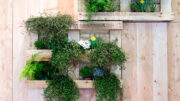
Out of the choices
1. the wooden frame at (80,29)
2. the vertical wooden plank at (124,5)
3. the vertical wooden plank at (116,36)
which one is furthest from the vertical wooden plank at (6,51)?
the vertical wooden plank at (124,5)

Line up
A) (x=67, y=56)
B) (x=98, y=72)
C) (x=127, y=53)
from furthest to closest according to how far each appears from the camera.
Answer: (x=127, y=53) < (x=98, y=72) < (x=67, y=56)

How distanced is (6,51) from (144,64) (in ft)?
5.25

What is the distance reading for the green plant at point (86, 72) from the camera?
1783 mm

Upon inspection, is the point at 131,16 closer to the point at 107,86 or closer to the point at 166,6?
the point at 166,6

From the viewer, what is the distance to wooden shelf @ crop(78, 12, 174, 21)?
1756 millimetres

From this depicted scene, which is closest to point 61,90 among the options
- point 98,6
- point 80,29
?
point 80,29

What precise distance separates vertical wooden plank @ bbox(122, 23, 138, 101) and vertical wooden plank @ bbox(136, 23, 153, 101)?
0.05m

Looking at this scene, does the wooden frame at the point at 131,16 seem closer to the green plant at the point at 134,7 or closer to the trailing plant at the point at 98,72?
the green plant at the point at 134,7

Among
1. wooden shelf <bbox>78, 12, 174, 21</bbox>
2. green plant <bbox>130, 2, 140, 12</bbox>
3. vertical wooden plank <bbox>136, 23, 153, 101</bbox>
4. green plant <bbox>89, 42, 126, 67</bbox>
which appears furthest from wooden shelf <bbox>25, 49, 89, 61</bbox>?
green plant <bbox>130, 2, 140, 12</bbox>

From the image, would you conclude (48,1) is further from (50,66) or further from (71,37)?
(50,66)

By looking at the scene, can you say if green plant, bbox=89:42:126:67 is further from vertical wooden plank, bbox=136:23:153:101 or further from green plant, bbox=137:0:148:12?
green plant, bbox=137:0:148:12

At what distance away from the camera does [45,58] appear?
5.83 feet

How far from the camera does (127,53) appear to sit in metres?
1.88

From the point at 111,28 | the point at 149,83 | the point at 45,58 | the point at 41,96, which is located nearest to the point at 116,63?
the point at 111,28
